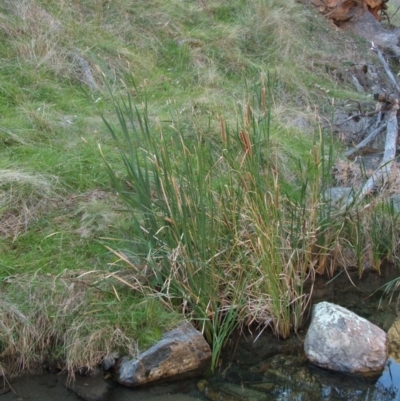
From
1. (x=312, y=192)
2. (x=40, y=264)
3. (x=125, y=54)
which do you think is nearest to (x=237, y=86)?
(x=125, y=54)

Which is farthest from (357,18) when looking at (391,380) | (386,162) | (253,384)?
(253,384)

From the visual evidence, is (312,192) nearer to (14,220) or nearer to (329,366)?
(329,366)

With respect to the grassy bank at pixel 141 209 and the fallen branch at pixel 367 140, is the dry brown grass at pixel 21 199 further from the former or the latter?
the fallen branch at pixel 367 140

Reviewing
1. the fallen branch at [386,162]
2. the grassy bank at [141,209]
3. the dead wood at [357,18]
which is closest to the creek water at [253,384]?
the grassy bank at [141,209]

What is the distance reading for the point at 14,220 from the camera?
4.64 metres

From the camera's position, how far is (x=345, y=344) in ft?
13.2

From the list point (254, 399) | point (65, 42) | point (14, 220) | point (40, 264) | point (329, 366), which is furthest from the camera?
point (65, 42)

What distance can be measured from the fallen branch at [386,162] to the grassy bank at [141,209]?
17cm

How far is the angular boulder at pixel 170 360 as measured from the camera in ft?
12.5

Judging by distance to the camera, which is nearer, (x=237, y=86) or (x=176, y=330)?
(x=176, y=330)

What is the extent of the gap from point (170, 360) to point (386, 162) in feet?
6.56

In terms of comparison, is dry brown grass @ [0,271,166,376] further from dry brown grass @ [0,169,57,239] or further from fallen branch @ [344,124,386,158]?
fallen branch @ [344,124,386,158]

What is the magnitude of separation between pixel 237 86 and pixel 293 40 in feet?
5.04

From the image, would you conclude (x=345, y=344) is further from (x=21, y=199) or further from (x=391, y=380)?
(x=21, y=199)
